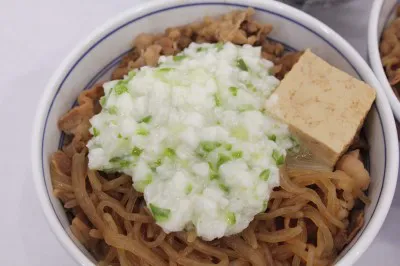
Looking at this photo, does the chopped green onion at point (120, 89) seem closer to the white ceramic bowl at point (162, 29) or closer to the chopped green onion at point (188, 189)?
the white ceramic bowl at point (162, 29)

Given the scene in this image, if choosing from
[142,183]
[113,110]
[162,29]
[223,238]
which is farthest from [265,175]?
[162,29]

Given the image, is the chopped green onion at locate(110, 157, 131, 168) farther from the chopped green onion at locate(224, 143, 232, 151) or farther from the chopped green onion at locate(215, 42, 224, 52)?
the chopped green onion at locate(215, 42, 224, 52)

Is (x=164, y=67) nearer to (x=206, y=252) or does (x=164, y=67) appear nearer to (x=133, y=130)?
(x=133, y=130)

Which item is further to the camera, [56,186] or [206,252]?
[56,186]

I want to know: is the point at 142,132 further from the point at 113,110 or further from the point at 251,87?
the point at 251,87

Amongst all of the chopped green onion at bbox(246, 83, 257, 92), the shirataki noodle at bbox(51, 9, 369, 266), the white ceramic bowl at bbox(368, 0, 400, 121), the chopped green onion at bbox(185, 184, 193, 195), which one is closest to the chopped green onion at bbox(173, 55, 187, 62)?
the chopped green onion at bbox(246, 83, 257, 92)

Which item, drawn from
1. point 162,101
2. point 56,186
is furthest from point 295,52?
point 56,186
